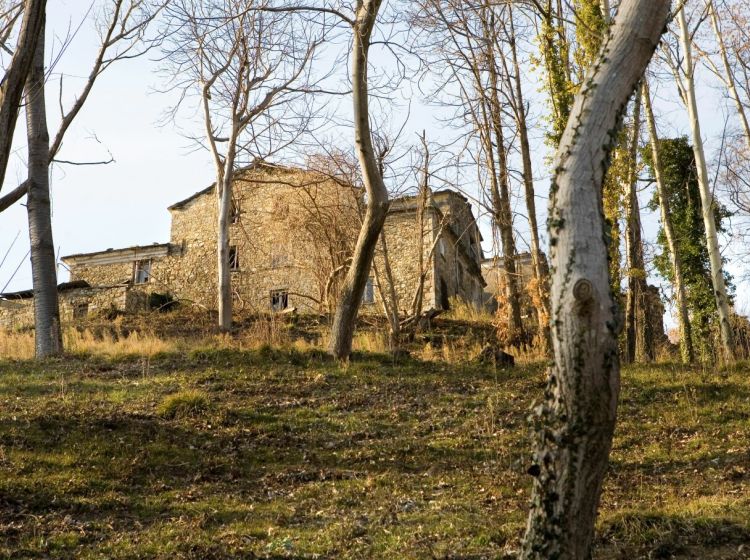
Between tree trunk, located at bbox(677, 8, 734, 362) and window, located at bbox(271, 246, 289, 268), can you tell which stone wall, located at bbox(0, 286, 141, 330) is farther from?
tree trunk, located at bbox(677, 8, 734, 362)

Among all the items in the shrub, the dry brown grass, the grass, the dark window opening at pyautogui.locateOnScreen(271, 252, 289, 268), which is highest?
the dark window opening at pyautogui.locateOnScreen(271, 252, 289, 268)

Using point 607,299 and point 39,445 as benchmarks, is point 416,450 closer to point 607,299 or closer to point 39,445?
point 39,445

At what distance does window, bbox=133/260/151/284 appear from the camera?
110 feet

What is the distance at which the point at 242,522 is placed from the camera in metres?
7.92

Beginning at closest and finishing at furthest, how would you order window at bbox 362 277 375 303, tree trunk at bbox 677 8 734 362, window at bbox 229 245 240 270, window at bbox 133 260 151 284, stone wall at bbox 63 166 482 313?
tree trunk at bbox 677 8 734 362
stone wall at bbox 63 166 482 313
window at bbox 362 277 375 303
window at bbox 229 245 240 270
window at bbox 133 260 151 284

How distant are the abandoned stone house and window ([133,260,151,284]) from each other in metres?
0.04

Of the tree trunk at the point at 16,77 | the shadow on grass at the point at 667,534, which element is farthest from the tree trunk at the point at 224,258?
the shadow on grass at the point at 667,534

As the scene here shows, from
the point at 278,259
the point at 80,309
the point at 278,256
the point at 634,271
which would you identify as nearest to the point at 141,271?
the point at 80,309

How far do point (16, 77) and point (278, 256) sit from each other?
2157cm

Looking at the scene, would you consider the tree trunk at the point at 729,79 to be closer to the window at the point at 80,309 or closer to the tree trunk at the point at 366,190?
the tree trunk at the point at 366,190

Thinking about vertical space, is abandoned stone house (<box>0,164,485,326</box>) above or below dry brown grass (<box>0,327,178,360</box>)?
above

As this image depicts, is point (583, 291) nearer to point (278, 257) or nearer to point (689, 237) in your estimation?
point (689, 237)

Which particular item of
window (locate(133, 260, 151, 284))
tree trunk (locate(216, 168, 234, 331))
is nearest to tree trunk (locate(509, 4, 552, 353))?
tree trunk (locate(216, 168, 234, 331))

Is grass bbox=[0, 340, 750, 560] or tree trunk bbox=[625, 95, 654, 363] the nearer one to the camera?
grass bbox=[0, 340, 750, 560]
